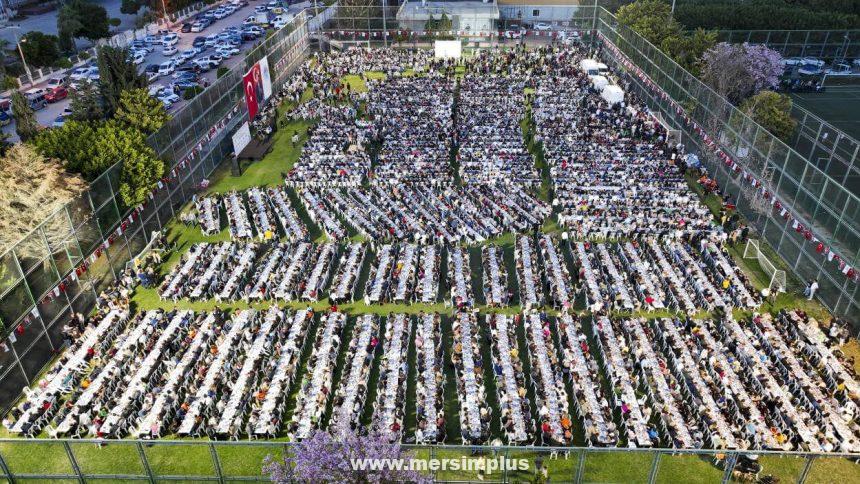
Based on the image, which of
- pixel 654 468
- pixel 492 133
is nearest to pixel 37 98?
pixel 492 133

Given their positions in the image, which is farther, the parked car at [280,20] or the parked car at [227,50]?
the parked car at [280,20]

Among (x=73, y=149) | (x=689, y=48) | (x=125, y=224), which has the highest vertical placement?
(x=73, y=149)

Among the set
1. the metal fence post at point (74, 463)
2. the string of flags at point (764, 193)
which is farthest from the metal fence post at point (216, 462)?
the string of flags at point (764, 193)

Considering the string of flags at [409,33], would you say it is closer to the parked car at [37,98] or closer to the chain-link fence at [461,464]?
the parked car at [37,98]

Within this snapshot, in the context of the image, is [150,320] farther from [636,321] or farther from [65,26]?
[65,26]

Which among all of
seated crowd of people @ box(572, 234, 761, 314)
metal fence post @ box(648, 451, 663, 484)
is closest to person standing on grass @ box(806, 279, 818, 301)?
seated crowd of people @ box(572, 234, 761, 314)

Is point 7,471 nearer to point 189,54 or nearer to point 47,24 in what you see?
point 189,54

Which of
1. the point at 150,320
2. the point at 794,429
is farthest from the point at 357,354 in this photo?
the point at 794,429
